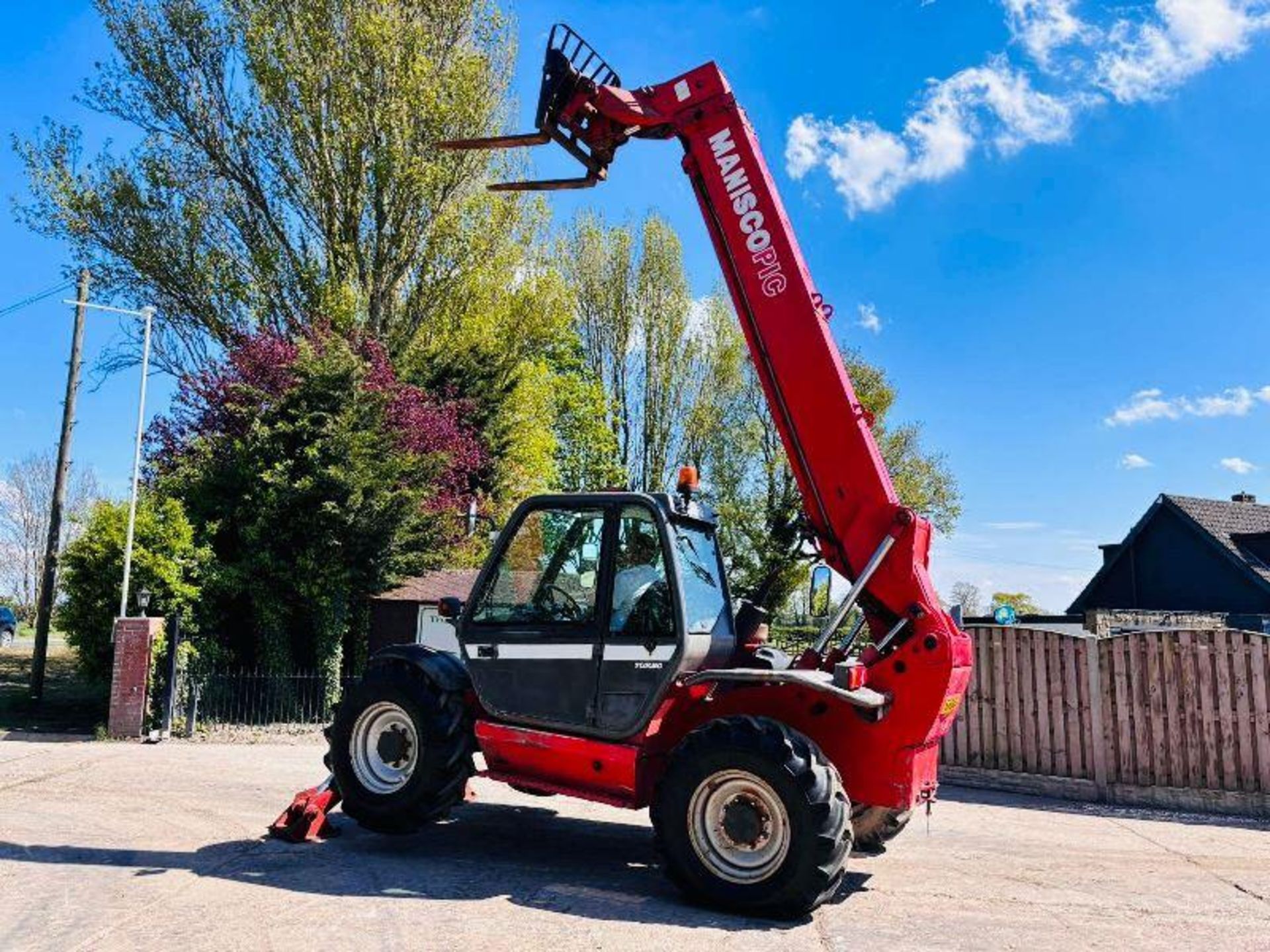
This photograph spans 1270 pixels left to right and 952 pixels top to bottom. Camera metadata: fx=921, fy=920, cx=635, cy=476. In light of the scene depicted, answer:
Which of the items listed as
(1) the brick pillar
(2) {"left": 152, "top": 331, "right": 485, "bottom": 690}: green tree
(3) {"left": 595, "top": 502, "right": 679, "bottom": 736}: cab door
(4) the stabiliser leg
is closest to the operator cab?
(3) {"left": 595, "top": 502, "right": 679, "bottom": 736}: cab door

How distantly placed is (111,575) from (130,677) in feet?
5.84

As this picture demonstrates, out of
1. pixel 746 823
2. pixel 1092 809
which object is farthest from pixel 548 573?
pixel 1092 809

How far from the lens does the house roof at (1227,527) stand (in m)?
24.8

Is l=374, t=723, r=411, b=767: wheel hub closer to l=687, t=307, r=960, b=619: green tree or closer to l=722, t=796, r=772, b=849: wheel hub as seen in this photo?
l=722, t=796, r=772, b=849: wheel hub

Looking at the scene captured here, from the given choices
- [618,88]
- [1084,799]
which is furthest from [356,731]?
[1084,799]

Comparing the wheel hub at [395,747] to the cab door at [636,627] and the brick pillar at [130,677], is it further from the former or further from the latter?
the brick pillar at [130,677]

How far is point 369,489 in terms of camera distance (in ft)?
46.3

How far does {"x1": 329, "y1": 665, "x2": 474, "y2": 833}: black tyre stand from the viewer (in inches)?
226

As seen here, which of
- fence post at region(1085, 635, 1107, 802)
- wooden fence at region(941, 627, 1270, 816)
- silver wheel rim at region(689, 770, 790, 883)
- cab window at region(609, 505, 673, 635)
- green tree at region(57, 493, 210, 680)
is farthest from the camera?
green tree at region(57, 493, 210, 680)

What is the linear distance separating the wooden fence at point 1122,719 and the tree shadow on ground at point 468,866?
4728 millimetres

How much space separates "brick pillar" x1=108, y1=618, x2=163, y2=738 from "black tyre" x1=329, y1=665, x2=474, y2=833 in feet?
22.6

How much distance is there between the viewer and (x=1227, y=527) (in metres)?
26.6

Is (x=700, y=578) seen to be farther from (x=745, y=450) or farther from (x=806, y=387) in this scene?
(x=745, y=450)

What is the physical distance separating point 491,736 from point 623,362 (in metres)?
26.2
